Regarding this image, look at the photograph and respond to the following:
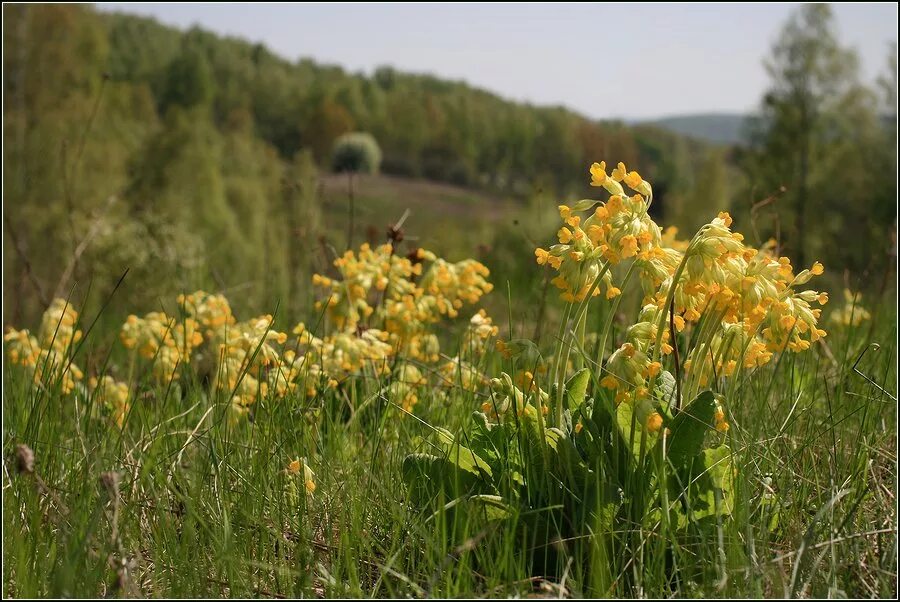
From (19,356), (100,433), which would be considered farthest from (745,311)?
(19,356)

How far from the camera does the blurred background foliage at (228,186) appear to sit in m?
6.44

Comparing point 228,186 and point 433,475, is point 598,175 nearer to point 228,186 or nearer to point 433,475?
point 433,475

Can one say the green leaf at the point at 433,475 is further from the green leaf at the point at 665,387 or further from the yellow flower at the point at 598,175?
the yellow flower at the point at 598,175

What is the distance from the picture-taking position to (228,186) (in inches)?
1652

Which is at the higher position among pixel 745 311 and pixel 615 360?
pixel 745 311

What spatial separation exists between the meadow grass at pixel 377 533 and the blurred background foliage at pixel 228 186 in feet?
1.74

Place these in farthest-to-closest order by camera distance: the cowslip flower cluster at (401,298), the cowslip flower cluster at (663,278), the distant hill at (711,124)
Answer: the distant hill at (711,124), the cowslip flower cluster at (401,298), the cowslip flower cluster at (663,278)

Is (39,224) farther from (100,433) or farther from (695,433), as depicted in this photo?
(695,433)

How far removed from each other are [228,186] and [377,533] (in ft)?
136

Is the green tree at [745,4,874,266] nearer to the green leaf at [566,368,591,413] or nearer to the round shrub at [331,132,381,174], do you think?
the green leaf at [566,368,591,413]

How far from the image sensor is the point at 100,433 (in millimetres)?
2734

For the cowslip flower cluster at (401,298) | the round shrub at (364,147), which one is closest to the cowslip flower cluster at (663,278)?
the cowslip flower cluster at (401,298)

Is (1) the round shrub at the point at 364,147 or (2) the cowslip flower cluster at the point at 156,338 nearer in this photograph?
(2) the cowslip flower cluster at the point at 156,338

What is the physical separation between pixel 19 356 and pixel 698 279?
3.55 metres
